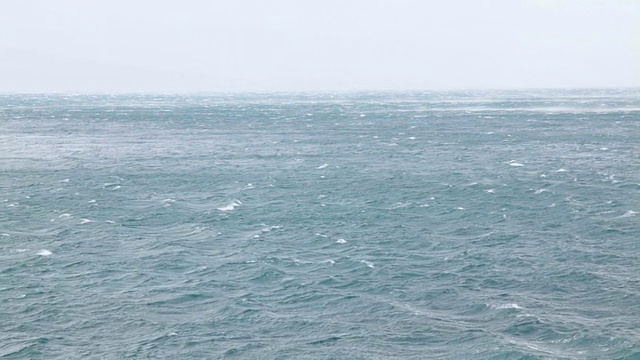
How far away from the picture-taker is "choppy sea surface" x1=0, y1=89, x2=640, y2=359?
40.5 metres

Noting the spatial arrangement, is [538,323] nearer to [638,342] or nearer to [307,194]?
[638,342]

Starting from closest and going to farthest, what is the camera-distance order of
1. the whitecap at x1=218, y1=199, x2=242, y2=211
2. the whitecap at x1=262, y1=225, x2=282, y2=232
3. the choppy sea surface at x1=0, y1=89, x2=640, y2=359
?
the choppy sea surface at x1=0, y1=89, x2=640, y2=359 → the whitecap at x1=262, y1=225, x2=282, y2=232 → the whitecap at x1=218, y1=199, x2=242, y2=211

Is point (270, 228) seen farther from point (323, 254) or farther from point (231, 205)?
point (231, 205)

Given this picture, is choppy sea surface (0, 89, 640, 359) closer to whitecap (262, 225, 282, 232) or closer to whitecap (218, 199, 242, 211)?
whitecap (218, 199, 242, 211)

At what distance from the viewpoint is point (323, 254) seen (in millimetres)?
56281

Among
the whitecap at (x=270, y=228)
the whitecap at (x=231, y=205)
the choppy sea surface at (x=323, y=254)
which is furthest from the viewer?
the whitecap at (x=231, y=205)

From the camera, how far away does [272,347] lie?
1556 inches

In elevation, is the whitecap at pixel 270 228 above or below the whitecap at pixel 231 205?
below

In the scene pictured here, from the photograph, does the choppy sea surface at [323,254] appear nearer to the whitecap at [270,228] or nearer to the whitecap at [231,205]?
the whitecap at [231,205]

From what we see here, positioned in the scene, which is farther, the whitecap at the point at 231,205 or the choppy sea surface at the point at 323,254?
the whitecap at the point at 231,205

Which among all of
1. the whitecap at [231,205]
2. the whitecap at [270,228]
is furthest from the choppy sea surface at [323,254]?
the whitecap at [270,228]

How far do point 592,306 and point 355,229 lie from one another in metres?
22.9

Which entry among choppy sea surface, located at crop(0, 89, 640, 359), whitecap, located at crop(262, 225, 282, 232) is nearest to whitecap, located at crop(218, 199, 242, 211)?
choppy sea surface, located at crop(0, 89, 640, 359)

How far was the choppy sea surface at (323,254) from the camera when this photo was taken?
133 feet
